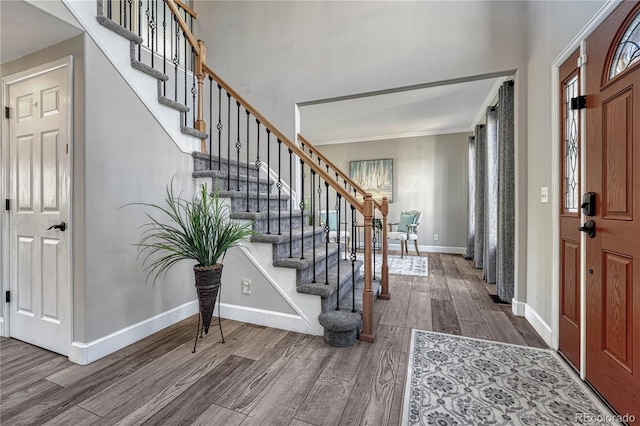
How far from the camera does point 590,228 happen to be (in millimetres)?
1585

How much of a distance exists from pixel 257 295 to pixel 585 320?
228cm

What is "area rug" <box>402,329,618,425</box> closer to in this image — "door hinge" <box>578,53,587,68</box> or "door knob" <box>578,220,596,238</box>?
"door knob" <box>578,220,596,238</box>

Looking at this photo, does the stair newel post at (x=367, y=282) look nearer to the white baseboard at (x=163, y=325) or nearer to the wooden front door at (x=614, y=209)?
the white baseboard at (x=163, y=325)

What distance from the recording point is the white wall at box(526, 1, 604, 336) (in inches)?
78.1

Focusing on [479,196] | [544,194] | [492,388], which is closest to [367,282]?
[492,388]

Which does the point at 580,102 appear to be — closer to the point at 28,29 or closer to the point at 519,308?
the point at 519,308

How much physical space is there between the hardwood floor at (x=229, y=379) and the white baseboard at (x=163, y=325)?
0.06 m

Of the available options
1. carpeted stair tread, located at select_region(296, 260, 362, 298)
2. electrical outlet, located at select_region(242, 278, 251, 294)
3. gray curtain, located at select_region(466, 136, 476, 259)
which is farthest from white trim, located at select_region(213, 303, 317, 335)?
gray curtain, located at select_region(466, 136, 476, 259)

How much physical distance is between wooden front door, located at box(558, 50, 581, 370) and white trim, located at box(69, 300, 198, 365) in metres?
2.98

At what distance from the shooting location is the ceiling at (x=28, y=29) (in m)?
1.57

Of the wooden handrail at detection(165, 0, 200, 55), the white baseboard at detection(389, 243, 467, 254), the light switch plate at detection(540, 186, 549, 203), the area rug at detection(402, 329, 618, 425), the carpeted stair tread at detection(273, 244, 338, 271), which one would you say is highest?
the wooden handrail at detection(165, 0, 200, 55)

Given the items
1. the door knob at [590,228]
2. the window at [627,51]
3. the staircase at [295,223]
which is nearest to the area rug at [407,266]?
the staircase at [295,223]

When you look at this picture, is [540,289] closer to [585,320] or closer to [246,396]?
[585,320]

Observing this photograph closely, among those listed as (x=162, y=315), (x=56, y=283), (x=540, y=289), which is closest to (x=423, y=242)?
(x=540, y=289)
